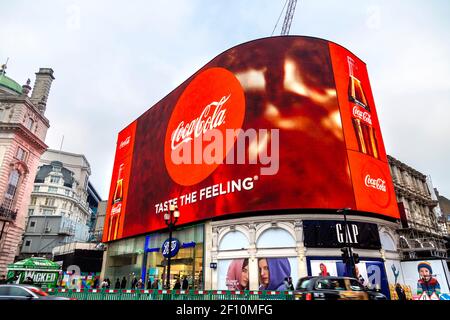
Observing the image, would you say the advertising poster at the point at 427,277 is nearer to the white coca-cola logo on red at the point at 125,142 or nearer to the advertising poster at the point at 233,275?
the advertising poster at the point at 233,275

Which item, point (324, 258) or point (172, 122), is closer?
point (324, 258)

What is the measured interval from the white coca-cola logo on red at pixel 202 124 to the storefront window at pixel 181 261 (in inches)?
387

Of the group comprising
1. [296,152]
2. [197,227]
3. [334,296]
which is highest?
[296,152]

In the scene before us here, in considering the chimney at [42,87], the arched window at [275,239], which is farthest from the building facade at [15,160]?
the arched window at [275,239]

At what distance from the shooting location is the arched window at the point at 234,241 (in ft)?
80.4

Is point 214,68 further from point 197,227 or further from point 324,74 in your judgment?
point 197,227

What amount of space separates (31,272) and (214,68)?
87.3ft

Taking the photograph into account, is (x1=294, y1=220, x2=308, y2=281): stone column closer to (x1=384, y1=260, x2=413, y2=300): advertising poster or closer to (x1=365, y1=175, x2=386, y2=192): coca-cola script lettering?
(x1=365, y1=175, x2=386, y2=192): coca-cola script lettering

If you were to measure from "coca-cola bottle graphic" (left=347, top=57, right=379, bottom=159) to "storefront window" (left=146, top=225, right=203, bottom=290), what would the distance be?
683 inches

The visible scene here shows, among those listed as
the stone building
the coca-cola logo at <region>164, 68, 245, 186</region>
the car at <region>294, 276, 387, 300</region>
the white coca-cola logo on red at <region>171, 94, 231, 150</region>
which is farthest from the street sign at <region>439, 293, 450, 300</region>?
the white coca-cola logo on red at <region>171, 94, 231, 150</region>

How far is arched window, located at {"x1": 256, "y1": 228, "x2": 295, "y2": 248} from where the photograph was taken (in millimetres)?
22953
